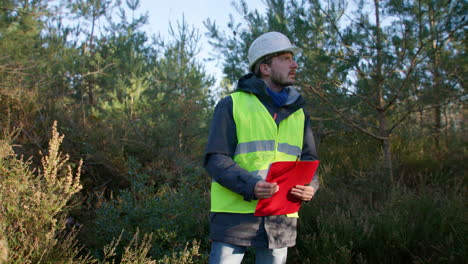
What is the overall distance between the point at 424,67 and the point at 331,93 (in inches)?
46.7

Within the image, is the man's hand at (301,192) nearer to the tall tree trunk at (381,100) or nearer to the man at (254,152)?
the man at (254,152)

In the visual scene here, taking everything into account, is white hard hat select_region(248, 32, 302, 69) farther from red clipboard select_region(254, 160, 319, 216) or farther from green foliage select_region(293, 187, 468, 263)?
green foliage select_region(293, 187, 468, 263)

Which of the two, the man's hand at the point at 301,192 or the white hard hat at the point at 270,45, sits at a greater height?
the white hard hat at the point at 270,45

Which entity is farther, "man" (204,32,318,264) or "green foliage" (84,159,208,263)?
"green foliage" (84,159,208,263)

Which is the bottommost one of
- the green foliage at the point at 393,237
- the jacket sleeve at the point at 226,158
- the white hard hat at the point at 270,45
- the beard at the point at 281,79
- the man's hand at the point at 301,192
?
the green foliage at the point at 393,237

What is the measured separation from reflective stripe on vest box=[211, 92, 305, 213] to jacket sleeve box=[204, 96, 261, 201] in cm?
4

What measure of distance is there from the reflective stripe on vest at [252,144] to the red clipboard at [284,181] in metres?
0.10

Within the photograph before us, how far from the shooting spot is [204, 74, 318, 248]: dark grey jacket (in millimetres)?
2031

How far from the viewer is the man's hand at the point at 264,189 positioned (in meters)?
1.95

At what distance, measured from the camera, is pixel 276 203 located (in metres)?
2.10

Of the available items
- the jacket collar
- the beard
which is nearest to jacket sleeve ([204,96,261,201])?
the jacket collar

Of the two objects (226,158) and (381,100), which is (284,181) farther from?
(381,100)

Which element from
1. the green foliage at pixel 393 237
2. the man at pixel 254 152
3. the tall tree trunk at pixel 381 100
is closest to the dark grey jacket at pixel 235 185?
the man at pixel 254 152

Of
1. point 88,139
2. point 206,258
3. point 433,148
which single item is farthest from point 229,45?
point 206,258
